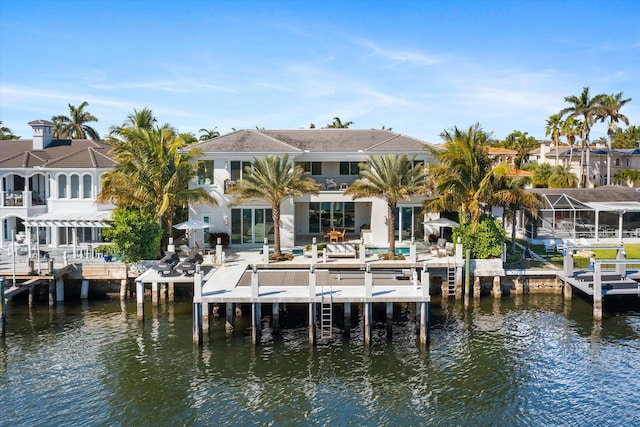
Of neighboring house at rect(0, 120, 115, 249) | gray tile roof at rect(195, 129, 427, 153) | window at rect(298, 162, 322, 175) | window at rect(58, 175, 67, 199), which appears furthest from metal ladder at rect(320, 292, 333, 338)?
window at rect(58, 175, 67, 199)

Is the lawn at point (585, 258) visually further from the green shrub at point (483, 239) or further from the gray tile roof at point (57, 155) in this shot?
the gray tile roof at point (57, 155)

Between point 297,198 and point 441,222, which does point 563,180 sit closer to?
point 441,222

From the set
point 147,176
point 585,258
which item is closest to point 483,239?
point 585,258

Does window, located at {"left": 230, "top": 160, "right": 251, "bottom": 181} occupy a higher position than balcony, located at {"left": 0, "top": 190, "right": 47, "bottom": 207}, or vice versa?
window, located at {"left": 230, "top": 160, "right": 251, "bottom": 181}

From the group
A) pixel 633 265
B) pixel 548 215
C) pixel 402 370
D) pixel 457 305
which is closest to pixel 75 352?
pixel 402 370

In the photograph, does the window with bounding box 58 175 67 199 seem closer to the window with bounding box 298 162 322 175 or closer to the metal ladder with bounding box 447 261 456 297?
the window with bounding box 298 162 322 175
